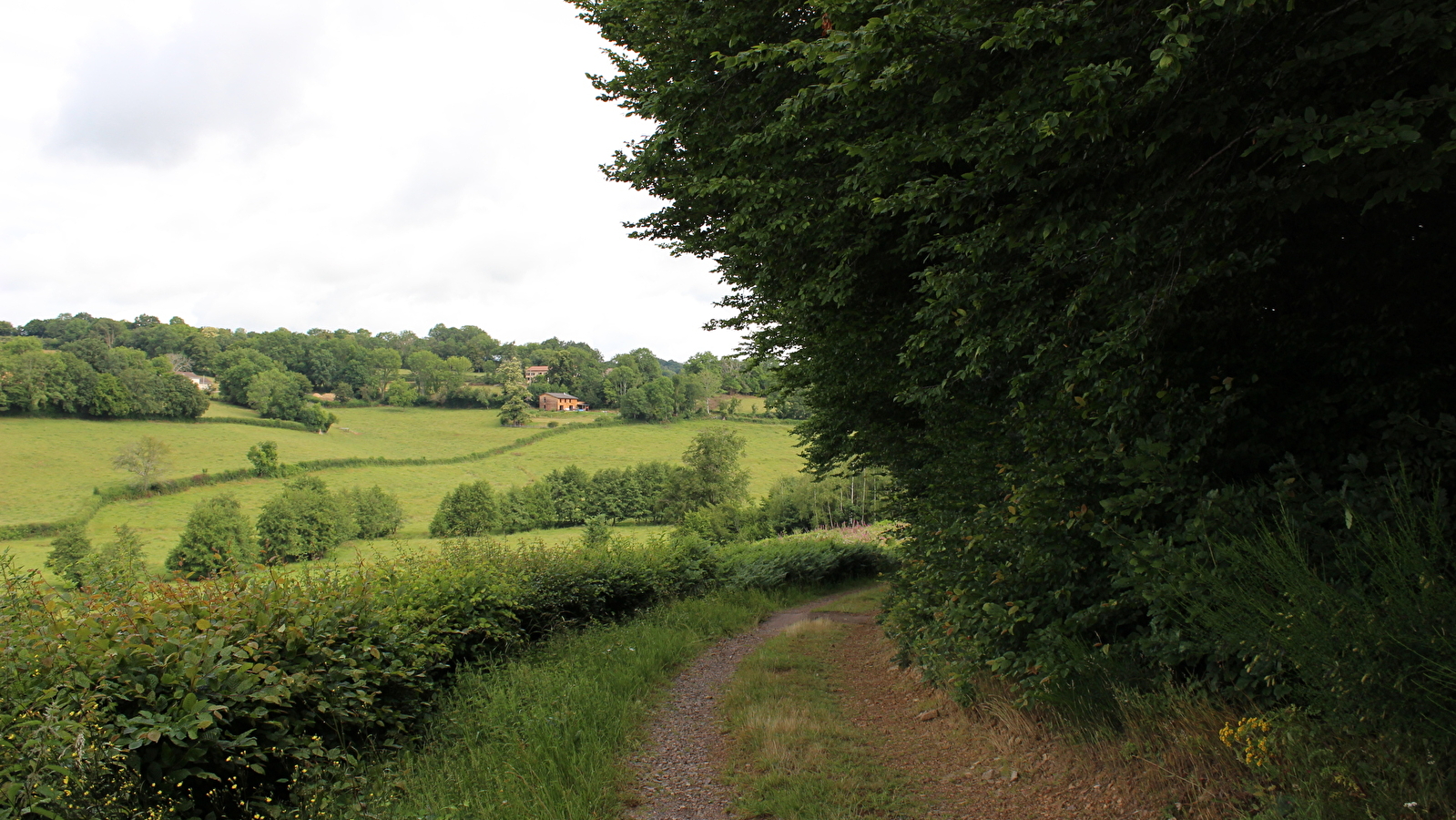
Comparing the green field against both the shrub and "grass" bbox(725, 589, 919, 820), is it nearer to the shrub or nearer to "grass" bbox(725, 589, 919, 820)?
the shrub

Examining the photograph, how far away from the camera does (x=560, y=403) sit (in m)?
112

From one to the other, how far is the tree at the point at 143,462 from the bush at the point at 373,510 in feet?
54.2

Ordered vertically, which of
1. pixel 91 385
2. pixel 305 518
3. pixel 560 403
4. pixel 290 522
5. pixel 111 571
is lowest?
pixel 290 522

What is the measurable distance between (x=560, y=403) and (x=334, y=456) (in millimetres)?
41784

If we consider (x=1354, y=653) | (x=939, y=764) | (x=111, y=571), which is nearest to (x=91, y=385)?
(x=111, y=571)

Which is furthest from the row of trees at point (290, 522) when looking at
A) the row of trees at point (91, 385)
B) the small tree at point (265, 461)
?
the row of trees at point (91, 385)

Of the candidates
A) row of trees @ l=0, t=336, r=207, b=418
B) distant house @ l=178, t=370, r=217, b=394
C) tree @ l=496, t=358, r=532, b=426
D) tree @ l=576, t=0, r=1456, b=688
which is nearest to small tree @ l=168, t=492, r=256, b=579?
row of trees @ l=0, t=336, r=207, b=418

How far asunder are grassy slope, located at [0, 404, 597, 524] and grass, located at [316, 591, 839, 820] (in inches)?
2623

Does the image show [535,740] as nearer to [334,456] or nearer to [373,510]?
[373,510]

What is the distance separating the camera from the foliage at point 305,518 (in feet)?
168

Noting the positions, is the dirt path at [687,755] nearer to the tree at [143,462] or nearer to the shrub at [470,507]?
the shrub at [470,507]

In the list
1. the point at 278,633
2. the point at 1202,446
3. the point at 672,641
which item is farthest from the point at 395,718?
the point at 1202,446

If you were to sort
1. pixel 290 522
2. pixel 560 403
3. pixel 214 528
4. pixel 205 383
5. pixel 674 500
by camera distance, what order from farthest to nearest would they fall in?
pixel 560 403
pixel 205 383
pixel 674 500
pixel 290 522
pixel 214 528

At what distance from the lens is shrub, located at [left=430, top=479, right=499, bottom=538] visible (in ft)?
193
